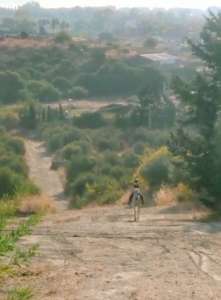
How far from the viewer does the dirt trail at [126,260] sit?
33.0 feet

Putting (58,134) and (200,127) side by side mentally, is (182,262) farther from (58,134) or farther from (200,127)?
(58,134)

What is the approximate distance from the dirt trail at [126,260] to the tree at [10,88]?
56128mm

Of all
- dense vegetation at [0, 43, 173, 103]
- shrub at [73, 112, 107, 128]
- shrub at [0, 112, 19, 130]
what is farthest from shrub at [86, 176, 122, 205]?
dense vegetation at [0, 43, 173, 103]

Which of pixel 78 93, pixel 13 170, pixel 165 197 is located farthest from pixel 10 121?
pixel 165 197

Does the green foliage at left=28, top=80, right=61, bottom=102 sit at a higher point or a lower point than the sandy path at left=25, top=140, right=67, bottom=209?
higher

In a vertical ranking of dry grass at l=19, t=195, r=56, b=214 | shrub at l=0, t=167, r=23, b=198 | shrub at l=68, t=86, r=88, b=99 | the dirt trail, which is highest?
the dirt trail

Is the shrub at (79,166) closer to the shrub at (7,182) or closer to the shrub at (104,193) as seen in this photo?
the shrub at (7,182)

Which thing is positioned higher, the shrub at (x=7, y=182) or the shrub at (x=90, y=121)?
the shrub at (x=7, y=182)

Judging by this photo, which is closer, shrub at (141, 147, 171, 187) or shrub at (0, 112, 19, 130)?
shrub at (141, 147, 171, 187)

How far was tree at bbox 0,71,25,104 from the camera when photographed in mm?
72250

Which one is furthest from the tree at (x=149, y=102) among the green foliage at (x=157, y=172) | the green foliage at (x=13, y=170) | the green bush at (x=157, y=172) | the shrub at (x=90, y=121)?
the green bush at (x=157, y=172)

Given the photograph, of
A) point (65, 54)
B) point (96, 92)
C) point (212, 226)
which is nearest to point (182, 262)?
point (212, 226)

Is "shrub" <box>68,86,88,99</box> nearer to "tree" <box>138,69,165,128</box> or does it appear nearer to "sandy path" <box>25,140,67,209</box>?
"tree" <box>138,69,165,128</box>

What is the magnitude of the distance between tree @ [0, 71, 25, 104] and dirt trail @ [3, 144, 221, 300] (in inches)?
2210
